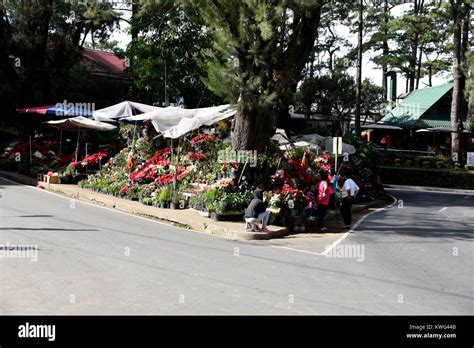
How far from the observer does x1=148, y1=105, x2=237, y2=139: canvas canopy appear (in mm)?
20078

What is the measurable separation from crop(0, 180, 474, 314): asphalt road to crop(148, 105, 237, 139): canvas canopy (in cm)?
439

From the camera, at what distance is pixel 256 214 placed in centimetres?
1522

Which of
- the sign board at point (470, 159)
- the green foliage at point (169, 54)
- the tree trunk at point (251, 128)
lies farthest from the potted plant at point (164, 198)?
the sign board at point (470, 159)

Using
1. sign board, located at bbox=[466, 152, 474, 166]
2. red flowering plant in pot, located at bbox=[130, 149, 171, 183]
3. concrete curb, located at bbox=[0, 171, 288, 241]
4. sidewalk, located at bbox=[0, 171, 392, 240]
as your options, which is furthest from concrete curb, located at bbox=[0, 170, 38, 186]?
sign board, located at bbox=[466, 152, 474, 166]

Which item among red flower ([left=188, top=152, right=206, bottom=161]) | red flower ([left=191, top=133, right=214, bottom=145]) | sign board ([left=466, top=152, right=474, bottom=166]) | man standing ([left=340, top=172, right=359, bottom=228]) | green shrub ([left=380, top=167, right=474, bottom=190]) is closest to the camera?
man standing ([left=340, top=172, right=359, bottom=228])

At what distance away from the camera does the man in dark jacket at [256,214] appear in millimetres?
15141

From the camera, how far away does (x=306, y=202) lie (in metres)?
17.8

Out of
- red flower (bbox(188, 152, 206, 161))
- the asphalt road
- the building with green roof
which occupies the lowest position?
the asphalt road

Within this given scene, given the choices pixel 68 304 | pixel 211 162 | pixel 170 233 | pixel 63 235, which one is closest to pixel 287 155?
pixel 211 162

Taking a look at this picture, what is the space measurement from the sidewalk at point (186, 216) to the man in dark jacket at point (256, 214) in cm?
25

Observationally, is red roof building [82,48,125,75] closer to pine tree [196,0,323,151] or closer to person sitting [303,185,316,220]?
pine tree [196,0,323,151]

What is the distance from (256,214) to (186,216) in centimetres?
299

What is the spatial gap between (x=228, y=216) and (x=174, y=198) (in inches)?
115
